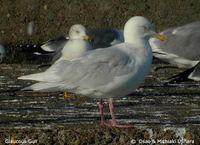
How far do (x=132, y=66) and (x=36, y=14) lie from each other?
6.67m

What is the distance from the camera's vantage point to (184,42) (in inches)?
423

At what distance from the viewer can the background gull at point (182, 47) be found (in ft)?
34.4

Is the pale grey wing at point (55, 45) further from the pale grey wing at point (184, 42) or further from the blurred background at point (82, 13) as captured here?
the blurred background at point (82, 13)

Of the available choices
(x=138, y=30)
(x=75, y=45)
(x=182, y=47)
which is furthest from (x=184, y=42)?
(x=138, y=30)

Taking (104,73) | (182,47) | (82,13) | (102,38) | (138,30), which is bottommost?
(104,73)

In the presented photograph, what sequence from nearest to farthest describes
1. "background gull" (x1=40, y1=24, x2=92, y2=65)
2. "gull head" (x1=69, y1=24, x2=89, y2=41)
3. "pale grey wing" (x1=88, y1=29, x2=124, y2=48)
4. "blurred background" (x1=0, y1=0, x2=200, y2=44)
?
"background gull" (x1=40, y1=24, x2=92, y2=65) < "gull head" (x1=69, y1=24, x2=89, y2=41) < "pale grey wing" (x1=88, y1=29, x2=124, y2=48) < "blurred background" (x1=0, y1=0, x2=200, y2=44)

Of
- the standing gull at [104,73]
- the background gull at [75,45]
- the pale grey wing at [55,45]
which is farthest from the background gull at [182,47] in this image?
the standing gull at [104,73]

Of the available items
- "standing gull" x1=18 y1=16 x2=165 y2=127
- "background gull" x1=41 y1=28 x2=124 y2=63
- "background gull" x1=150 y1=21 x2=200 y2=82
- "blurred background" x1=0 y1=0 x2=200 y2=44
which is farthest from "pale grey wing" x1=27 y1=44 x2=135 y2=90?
"blurred background" x1=0 y1=0 x2=200 y2=44

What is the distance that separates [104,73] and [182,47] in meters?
5.05

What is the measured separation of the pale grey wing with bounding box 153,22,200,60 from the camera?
34.4ft

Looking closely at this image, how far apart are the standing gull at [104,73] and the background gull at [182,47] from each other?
4.54m

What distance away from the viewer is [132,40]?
19.8 ft

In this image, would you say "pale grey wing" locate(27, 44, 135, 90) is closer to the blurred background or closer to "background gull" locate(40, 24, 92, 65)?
"background gull" locate(40, 24, 92, 65)

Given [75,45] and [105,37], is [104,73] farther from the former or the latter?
[105,37]
